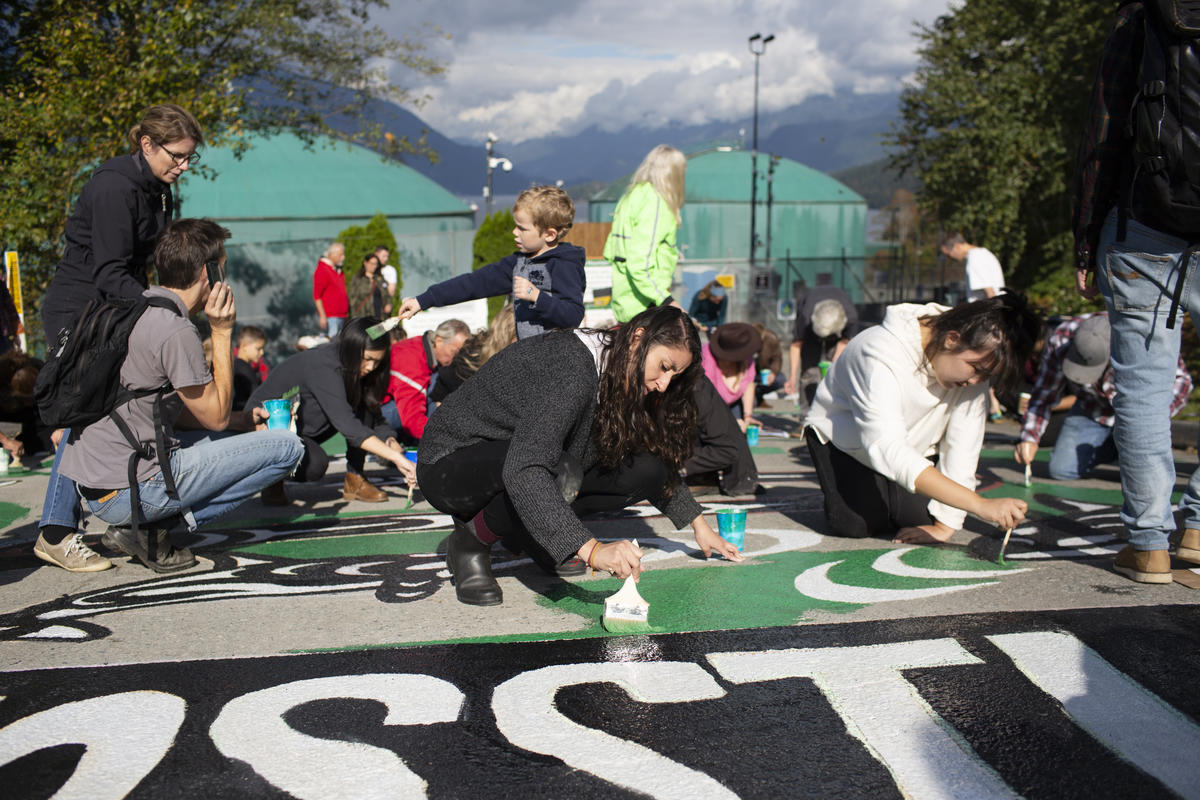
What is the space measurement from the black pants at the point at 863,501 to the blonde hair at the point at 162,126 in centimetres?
344

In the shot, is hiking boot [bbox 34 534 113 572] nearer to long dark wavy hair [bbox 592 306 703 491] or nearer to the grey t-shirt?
the grey t-shirt

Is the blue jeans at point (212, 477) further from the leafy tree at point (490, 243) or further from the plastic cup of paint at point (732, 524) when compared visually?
the leafy tree at point (490, 243)

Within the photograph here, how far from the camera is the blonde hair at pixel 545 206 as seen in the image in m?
5.17

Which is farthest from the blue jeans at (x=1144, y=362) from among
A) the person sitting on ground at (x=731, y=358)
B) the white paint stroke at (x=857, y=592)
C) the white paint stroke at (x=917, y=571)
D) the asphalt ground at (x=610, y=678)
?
the person sitting on ground at (x=731, y=358)

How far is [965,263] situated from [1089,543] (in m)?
5.44

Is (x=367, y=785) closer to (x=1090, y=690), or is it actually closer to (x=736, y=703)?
(x=736, y=703)

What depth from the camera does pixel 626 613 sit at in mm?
3475

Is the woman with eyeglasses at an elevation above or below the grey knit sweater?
above

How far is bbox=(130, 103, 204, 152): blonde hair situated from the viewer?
465cm

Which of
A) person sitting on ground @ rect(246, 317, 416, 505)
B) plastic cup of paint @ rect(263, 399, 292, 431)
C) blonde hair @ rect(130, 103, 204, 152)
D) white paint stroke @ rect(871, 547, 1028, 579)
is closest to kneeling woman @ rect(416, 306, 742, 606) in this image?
white paint stroke @ rect(871, 547, 1028, 579)

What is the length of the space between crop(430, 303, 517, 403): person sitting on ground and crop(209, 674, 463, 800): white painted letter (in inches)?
114

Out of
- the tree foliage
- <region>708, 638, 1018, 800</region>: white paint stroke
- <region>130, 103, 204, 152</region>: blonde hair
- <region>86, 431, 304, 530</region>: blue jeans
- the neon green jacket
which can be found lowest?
<region>708, 638, 1018, 800</region>: white paint stroke

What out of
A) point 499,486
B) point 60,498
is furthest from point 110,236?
point 499,486

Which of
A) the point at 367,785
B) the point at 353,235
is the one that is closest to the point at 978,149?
the point at 353,235
